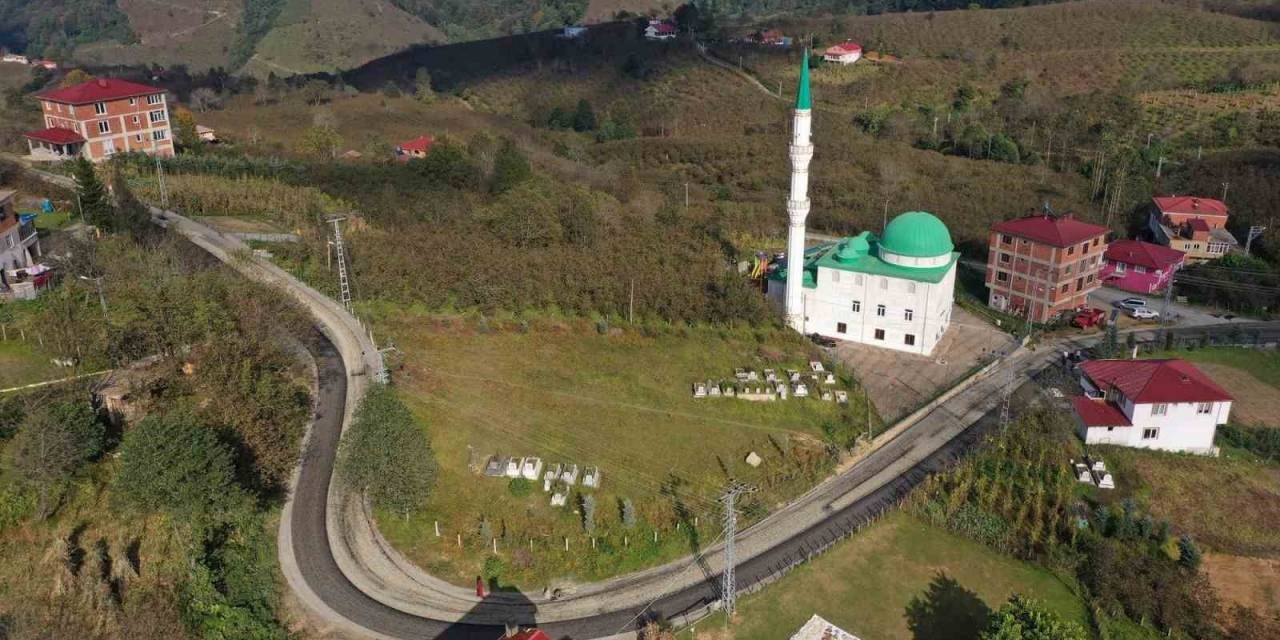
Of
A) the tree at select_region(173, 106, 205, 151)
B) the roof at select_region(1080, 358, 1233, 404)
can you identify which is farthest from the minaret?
the tree at select_region(173, 106, 205, 151)

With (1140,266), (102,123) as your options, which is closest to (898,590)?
(1140,266)

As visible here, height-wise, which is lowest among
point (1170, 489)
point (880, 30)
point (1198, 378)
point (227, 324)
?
point (1170, 489)

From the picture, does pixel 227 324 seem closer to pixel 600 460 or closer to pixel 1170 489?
pixel 600 460

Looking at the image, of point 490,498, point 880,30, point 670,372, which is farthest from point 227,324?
point 880,30

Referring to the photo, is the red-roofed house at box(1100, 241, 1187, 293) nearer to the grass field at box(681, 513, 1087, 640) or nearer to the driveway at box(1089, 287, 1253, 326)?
the driveway at box(1089, 287, 1253, 326)

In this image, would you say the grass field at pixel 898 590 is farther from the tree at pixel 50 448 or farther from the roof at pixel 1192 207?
the roof at pixel 1192 207

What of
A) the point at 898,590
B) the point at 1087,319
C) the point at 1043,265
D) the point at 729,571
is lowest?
the point at 898,590

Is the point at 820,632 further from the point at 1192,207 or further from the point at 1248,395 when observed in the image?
the point at 1192,207

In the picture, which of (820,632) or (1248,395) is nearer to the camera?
(820,632)
